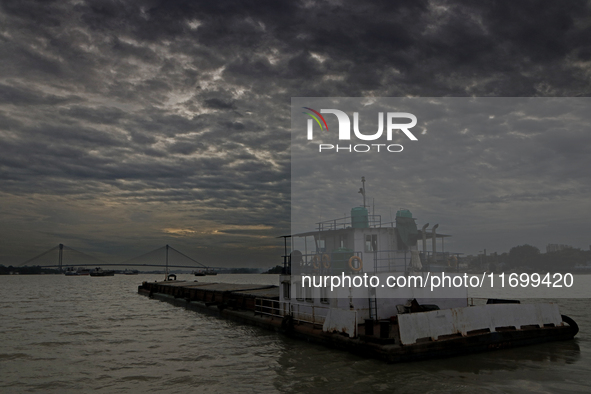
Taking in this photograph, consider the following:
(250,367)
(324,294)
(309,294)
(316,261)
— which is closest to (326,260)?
(316,261)

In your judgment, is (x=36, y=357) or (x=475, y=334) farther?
(x=36, y=357)

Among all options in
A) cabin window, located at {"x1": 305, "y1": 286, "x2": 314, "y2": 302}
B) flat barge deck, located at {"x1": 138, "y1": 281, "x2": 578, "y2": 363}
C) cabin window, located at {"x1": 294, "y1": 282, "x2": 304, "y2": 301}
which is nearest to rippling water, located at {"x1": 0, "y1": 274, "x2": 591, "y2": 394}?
flat barge deck, located at {"x1": 138, "y1": 281, "x2": 578, "y2": 363}

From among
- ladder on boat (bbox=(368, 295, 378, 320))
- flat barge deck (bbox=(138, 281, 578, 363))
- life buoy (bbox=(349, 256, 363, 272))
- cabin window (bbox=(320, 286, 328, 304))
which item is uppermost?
life buoy (bbox=(349, 256, 363, 272))

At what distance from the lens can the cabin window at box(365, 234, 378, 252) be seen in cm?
2091

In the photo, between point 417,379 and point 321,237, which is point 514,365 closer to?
point 417,379

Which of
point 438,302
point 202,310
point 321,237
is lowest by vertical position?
point 202,310

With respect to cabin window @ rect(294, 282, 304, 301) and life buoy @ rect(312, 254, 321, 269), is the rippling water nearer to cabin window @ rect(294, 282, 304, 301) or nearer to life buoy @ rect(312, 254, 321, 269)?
cabin window @ rect(294, 282, 304, 301)

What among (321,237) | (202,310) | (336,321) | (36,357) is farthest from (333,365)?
(202,310)

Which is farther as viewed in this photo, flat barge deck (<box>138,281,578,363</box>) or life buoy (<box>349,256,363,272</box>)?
life buoy (<box>349,256,363,272</box>)

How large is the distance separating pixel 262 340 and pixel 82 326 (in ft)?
45.0

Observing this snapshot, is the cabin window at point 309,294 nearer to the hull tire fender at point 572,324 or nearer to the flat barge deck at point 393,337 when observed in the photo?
the flat barge deck at point 393,337

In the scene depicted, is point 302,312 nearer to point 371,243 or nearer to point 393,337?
point 371,243

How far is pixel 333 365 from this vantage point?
14609 mm

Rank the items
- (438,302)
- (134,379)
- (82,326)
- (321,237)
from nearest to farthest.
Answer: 1. (134,379)
2. (438,302)
3. (321,237)
4. (82,326)
